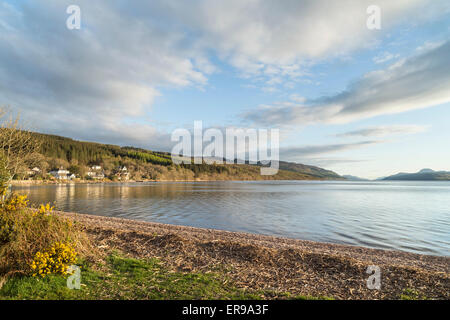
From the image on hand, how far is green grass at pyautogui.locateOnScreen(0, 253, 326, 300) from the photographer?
523 centimetres

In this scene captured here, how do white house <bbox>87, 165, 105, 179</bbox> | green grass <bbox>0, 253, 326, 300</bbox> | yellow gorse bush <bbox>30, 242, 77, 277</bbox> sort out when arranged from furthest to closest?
white house <bbox>87, 165, 105, 179</bbox>, yellow gorse bush <bbox>30, 242, 77, 277</bbox>, green grass <bbox>0, 253, 326, 300</bbox>

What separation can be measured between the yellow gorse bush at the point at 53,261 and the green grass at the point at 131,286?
0.64 feet

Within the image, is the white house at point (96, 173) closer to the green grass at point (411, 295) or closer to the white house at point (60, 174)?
the white house at point (60, 174)

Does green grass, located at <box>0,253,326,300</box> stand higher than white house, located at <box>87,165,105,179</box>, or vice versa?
white house, located at <box>87,165,105,179</box>

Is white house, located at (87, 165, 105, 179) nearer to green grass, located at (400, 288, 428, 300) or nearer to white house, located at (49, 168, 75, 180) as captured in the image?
white house, located at (49, 168, 75, 180)

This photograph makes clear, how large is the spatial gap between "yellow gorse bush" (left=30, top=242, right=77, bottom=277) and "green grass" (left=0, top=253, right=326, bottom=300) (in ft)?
0.64

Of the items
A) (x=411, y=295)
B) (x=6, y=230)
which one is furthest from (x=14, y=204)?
(x=411, y=295)

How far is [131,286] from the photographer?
586cm

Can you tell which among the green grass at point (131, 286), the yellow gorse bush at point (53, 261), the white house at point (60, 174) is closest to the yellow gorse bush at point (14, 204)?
the yellow gorse bush at point (53, 261)

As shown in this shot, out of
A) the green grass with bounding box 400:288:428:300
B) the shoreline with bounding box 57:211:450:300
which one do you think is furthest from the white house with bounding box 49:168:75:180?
the green grass with bounding box 400:288:428:300

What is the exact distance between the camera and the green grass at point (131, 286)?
17.1 feet

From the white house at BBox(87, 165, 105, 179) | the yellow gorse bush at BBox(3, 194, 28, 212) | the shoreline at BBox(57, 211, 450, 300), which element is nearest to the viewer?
the shoreline at BBox(57, 211, 450, 300)

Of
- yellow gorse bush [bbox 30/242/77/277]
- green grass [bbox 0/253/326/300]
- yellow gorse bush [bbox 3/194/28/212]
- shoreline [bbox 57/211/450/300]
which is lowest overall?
shoreline [bbox 57/211/450/300]
